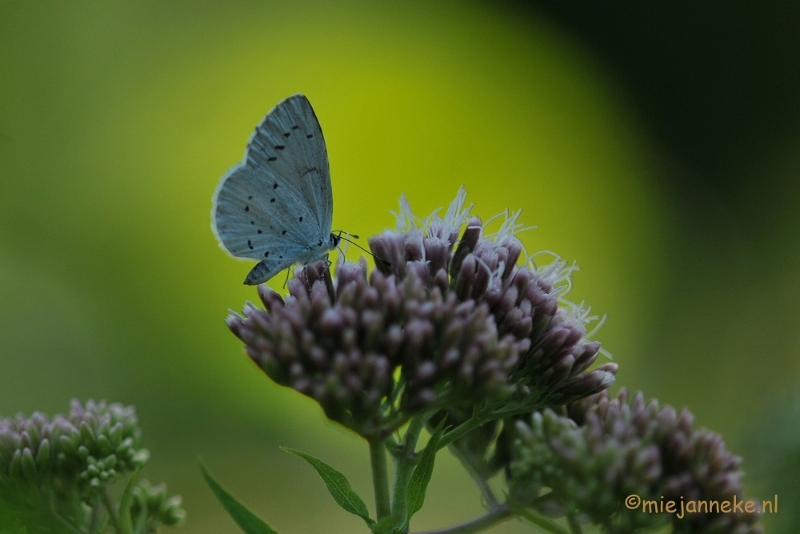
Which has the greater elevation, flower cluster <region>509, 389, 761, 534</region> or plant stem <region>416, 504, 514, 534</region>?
flower cluster <region>509, 389, 761, 534</region>

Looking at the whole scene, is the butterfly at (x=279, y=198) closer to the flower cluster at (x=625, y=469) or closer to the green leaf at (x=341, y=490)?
the green leaf at (x=341, y=490)

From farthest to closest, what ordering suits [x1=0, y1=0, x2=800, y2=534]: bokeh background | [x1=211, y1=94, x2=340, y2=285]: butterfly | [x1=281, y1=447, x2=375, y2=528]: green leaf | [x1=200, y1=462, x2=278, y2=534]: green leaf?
[x1=0, y1=0, x2=800, y2=534]: bokeh background → [x1=211, y1=94, x2=340, y2=285]: butterfly → [x1=281, y1=447, x2=375, y2=528]: green leaf → [x1=200, y1=462, x2=278, y2=534]: green leaf

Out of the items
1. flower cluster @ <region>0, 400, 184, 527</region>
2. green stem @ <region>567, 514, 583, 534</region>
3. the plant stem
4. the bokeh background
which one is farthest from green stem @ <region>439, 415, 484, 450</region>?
the bokeh background

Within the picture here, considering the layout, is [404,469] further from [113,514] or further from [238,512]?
[113,514]

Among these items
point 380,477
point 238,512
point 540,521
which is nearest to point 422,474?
point 380,477

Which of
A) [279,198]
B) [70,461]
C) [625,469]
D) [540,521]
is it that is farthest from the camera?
[279,198]

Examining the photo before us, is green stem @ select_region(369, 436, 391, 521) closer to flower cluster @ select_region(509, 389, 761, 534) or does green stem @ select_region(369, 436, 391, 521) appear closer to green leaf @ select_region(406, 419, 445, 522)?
green leaf @ select_region(406, 419, 445, 522)

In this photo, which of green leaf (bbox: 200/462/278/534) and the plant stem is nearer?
green leaf (bbox: 200/462/278/534)

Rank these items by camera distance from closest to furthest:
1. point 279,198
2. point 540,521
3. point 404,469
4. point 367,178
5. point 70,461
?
point 540,521 → point 404,469 → point 70,461 → point 279,198 → point 367,178
